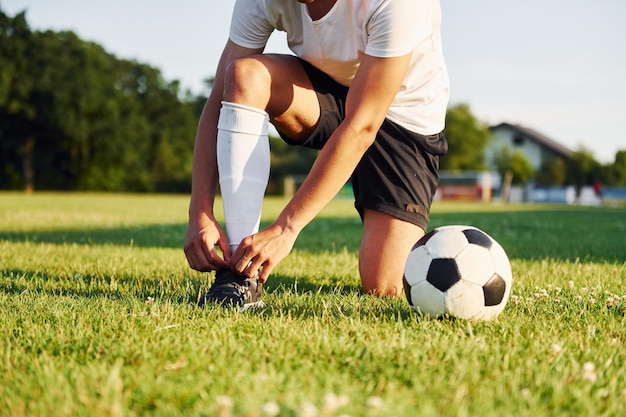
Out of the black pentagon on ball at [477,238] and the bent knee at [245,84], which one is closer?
the black pentagon on ball at [477,238]

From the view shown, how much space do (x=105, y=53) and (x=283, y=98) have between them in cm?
5883

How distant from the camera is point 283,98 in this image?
3355 mm

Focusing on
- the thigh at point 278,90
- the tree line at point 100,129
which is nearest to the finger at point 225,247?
the thigh at point 278,90

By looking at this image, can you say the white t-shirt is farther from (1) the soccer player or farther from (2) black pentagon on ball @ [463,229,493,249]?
(2) black pentagon on ball @ [463,229,493,249]

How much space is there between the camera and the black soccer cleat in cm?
277

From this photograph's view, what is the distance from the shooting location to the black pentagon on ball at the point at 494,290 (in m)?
2.70

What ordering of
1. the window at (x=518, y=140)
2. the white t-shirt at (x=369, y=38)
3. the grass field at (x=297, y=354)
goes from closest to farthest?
the grass field at (x=297, y=354)
the white t-shirt at (x=369, y=38)
the window at (x=518, y=140)

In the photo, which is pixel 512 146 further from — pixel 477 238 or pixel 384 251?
pixel 477 238

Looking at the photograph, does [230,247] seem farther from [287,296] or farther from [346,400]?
[346,400]

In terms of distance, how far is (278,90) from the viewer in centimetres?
330

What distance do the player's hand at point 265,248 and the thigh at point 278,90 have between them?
808 millimetres

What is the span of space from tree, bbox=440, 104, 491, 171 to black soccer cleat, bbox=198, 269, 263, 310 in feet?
182

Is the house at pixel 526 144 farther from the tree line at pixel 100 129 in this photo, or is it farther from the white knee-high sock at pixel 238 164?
the white knee-high sock at pixel 238 164

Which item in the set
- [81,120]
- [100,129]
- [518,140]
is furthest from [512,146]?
[81,120]
